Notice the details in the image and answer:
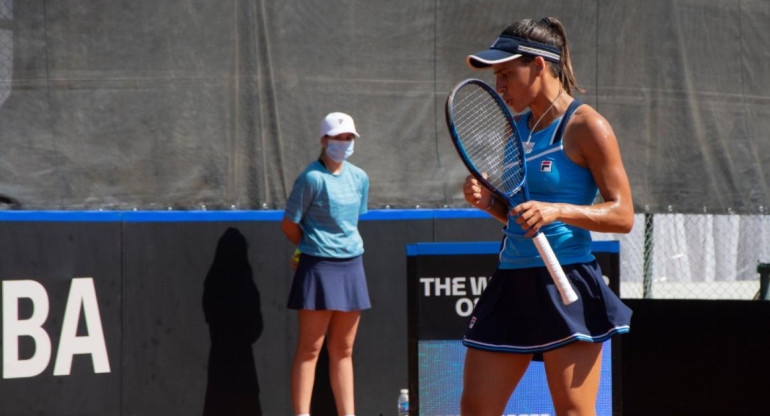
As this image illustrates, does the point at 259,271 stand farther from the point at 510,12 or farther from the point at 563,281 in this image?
the point at 563,281

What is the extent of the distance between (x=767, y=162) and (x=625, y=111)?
1.12m

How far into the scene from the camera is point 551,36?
3.63m

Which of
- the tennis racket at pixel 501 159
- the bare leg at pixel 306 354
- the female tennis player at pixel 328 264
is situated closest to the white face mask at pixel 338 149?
the female tennis player at pixel 328 264

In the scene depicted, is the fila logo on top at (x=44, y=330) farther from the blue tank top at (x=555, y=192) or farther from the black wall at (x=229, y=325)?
the blue tank top at (x=555, y=192)

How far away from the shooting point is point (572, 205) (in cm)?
345

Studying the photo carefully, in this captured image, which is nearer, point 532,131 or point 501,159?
point 532,131

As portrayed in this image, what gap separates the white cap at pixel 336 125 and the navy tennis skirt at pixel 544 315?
2918mm

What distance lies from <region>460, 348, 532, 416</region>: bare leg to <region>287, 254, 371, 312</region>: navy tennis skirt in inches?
110

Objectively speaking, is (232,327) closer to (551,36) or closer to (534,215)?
(551,36)

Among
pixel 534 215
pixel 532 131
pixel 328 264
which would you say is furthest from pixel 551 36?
pixel 328 264

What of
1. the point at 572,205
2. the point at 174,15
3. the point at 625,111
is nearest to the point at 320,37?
the point at 174,15

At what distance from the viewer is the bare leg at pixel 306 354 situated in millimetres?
6402

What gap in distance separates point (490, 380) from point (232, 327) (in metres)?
3.40

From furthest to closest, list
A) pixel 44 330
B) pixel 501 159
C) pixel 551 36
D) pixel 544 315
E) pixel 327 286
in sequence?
pixel 327 286, pixel 44 330, pixel 501 159, pixel 551 36, pixel 544 315
